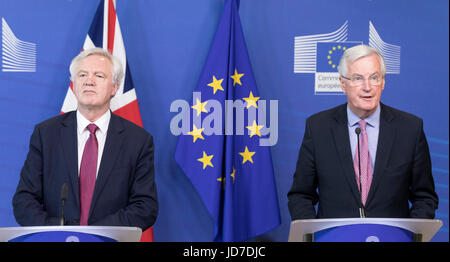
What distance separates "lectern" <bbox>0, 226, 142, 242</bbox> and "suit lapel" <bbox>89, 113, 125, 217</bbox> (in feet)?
2.85

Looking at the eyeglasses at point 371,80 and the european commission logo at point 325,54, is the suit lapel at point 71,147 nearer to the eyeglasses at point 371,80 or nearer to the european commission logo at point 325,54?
the eyeglasses at point 371,80

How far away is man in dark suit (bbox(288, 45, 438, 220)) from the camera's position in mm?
2830

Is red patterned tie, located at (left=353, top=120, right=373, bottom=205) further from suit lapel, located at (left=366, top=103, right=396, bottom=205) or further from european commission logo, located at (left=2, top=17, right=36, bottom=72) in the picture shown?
european commission logo, located at (left=2, top=17, right=36, bottom=72)

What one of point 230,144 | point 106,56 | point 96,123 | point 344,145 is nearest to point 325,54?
point 230,144

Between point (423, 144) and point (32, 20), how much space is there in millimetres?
3030

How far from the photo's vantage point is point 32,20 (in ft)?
13.8

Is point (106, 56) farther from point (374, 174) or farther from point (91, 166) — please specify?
point (374, 174)

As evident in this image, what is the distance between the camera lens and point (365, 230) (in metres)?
2.03

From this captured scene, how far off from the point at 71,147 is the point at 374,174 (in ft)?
5.47

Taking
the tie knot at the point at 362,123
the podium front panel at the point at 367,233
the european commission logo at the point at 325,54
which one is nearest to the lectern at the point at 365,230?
the podium front panel at the point at 367,233

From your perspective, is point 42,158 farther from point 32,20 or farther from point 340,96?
point 340,96
